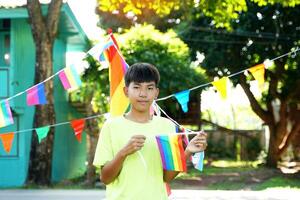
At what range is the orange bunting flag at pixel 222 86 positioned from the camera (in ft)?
29.9

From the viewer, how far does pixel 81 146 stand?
22625mm

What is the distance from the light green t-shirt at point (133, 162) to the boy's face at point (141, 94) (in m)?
0.08

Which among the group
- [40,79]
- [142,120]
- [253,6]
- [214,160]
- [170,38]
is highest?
[253,6]

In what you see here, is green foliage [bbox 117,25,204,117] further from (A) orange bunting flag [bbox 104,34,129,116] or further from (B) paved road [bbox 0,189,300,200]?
(A) orange bunting flag [bbox 104,34,129,116]

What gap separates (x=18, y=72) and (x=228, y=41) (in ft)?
25.8

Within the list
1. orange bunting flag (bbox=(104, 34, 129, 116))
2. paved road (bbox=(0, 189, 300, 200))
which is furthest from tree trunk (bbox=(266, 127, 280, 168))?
orange bunting flag (bbox=(104, 34, 129, 116))

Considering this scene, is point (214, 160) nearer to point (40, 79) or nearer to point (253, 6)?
point (253, 6)

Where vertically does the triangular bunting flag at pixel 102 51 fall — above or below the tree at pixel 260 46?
below

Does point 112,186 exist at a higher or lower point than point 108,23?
lower

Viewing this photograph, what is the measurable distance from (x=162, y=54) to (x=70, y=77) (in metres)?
8.29

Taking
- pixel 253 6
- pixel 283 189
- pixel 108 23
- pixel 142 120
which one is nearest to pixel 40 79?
pixel 283 189

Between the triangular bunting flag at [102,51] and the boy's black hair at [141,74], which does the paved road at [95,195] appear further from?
the boy's black hair at [141,74]

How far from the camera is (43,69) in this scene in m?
14.0

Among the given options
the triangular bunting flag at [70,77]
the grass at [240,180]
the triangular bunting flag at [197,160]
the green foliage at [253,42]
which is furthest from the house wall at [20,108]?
the triangular bunting flag at [197,160]
